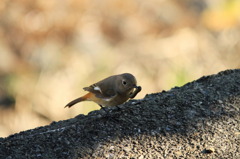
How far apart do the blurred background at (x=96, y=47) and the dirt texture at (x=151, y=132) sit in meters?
2.62

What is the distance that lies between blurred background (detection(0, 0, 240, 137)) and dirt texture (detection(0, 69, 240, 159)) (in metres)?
2.62

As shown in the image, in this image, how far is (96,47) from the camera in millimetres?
9141

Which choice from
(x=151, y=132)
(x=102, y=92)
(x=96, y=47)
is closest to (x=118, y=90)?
(x=102, y=92)

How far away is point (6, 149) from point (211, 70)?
4.90 meters

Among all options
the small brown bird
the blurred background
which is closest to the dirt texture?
the small brown bird

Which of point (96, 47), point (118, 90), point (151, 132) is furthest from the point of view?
point (96, 47)

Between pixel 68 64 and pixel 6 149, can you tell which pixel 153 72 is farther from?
pixel 6 149

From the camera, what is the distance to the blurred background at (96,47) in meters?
8.44

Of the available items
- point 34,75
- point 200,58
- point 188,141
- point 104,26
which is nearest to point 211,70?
point 200,58

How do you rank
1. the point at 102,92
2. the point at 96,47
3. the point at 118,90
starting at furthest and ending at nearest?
1. the point at 96,47
2. the point at 102,92
3. the point at 118,90

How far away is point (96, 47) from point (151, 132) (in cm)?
449

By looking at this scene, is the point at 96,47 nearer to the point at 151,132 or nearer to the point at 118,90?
the point at 118,90

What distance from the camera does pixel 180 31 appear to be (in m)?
9.72

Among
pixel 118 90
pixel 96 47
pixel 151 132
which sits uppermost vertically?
pixel 96 47
